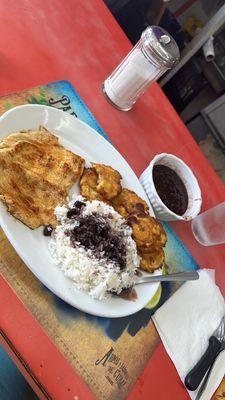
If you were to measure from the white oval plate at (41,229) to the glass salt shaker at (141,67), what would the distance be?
276 millimetres

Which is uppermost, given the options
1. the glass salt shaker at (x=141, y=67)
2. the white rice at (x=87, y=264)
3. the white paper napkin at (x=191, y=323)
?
the glass salt shaker at (x=141, y=67)

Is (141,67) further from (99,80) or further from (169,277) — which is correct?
(169,277)

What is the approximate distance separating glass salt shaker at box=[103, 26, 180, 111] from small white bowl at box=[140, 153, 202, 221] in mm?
276

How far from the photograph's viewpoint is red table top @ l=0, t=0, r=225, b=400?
1174 millimetres

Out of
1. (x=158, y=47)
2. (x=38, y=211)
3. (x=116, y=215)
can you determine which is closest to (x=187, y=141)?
(x=158, y=47)

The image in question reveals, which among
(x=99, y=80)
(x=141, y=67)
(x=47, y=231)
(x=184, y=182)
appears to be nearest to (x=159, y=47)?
(x=141, y=67)

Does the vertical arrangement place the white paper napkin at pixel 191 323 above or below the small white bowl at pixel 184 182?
below

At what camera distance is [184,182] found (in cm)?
141

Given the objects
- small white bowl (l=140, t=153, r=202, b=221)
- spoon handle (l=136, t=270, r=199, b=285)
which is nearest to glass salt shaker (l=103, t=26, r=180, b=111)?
small white bowl (l=140, t=153, r=202, b=221)

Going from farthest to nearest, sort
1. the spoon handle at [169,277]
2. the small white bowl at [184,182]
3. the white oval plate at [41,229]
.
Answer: the small white bowl at [184,182]
the spoon handle at [169,277]
the white oval plate at [41,229]

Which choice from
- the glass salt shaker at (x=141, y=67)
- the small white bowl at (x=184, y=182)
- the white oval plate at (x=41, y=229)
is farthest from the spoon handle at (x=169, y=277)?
the glass salt shaker at (x=141, y=67)

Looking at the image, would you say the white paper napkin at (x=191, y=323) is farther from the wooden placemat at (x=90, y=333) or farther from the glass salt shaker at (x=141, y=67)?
the glass salt shaker at (x=141, y=67)

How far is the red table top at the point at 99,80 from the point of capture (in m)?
1.17

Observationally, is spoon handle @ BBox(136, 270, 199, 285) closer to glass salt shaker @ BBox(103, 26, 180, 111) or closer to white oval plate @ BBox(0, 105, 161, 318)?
white oval plate @ BBox(0, 105, 161, 318)
